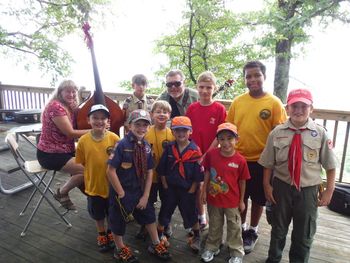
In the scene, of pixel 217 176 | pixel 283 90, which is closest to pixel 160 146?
pixel 217 176

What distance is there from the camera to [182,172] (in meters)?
2.10

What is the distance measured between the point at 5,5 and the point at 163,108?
21.3 feet

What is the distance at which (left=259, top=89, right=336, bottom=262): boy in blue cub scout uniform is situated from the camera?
180cm

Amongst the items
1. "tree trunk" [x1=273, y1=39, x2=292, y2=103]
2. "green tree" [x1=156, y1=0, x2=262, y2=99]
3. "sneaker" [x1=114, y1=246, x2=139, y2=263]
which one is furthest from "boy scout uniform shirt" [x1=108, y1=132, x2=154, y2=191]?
"tree trunk" [x1=273, y1=39, x2=292, y2=103]

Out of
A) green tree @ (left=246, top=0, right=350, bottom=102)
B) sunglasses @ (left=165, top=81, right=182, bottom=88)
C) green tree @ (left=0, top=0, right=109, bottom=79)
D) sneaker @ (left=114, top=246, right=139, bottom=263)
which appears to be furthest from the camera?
green tree @ (left=0, top=0, right=109, bottom=79)

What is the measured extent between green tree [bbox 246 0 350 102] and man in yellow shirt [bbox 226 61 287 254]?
4.39 m

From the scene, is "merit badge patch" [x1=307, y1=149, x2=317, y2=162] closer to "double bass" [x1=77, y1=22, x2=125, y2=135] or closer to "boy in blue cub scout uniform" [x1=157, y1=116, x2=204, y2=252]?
"boy in blue cub scout uniform" [x1=157, y1=116, x2=204, y2=252]

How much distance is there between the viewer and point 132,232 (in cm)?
256

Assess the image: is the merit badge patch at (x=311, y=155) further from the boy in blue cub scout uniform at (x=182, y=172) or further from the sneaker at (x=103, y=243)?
the sneaker at (x=103, y=243)

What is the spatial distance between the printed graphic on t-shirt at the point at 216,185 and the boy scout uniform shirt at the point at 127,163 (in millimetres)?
485

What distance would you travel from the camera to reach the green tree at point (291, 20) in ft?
19.1

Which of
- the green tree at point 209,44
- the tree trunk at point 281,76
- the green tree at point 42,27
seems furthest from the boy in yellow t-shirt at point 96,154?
the tree trunk at point 281,76

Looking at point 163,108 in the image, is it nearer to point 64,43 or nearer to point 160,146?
point 160,146

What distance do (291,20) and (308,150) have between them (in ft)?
15.9
